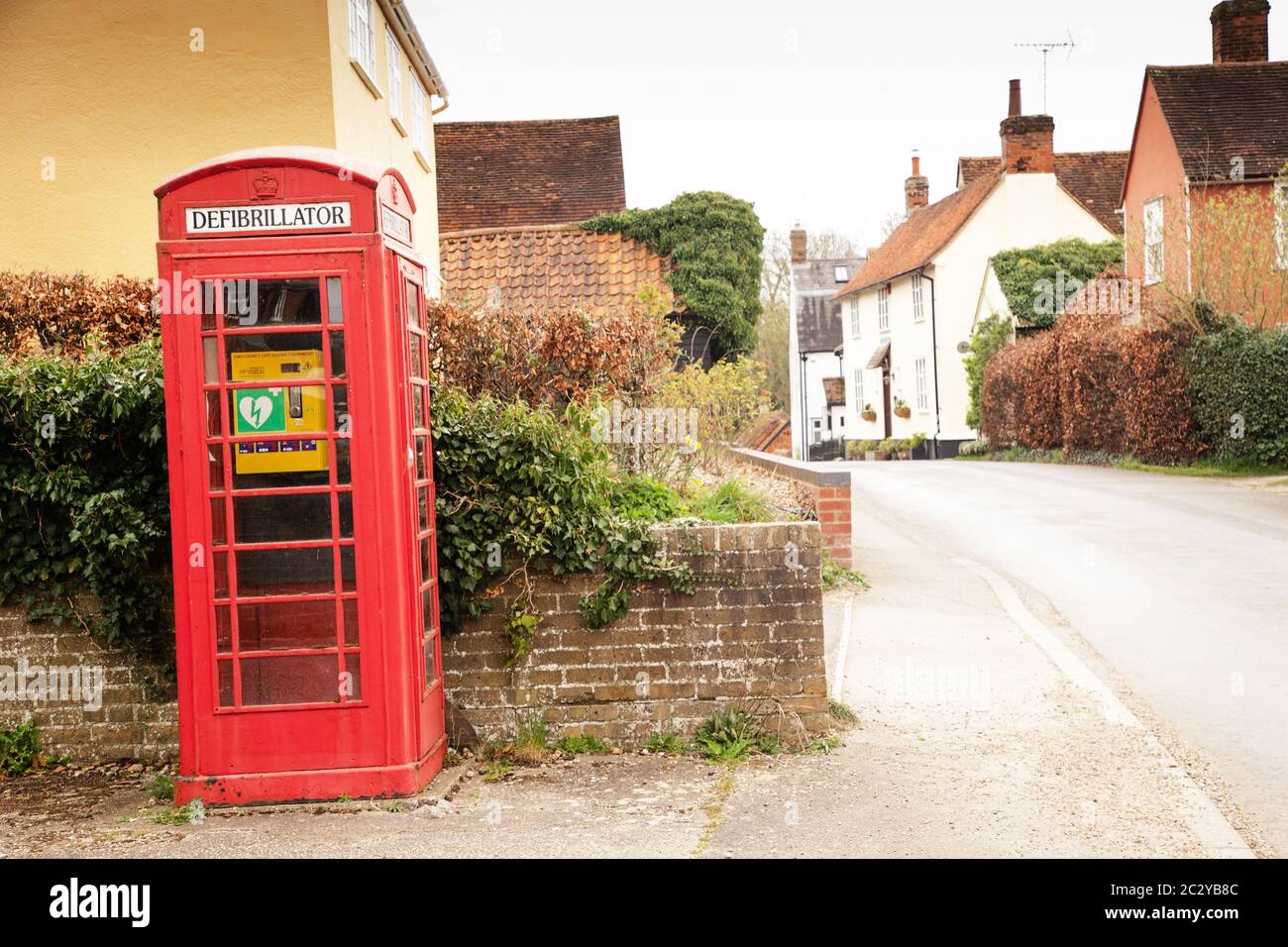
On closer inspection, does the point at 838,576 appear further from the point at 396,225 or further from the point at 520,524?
the point at 396,225

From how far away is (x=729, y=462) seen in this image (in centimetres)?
1138

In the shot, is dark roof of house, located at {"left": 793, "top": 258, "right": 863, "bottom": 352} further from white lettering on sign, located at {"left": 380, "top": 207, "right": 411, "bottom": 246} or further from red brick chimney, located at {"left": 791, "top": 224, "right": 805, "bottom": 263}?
white lettering on sign, located at {"left": 380, "top": 207, "right": 411, "bottom": 246}

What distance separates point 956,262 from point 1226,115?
12.8 m

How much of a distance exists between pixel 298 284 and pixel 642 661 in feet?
8.71

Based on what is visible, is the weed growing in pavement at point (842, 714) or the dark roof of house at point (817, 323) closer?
the weed growing in pavement at point (842, 714)

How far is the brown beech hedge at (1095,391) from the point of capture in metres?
23.9

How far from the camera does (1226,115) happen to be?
2956 cm

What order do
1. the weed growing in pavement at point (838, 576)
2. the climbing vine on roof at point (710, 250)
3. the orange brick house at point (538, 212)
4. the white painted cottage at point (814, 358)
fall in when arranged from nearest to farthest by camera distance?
the weed growing in pavement at point (838, 576) → the orange brick house at point (538, 212) → the climbing vine on roof at point (710, 250) → the white painted cottage at point (814, 358)

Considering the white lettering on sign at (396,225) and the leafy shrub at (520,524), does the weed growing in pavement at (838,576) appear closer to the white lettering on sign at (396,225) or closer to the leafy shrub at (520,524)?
the leafy shrub at (520,524)

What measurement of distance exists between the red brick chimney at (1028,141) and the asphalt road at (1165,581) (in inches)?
777

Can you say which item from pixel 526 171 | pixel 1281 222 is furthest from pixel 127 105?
pixel 1281 222

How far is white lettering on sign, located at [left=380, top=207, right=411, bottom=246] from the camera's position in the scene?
5641 mm

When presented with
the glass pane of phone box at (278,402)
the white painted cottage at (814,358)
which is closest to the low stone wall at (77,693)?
the glass pane of phone box at (278,402)

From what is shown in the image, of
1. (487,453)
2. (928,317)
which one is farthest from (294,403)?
(928,317)
